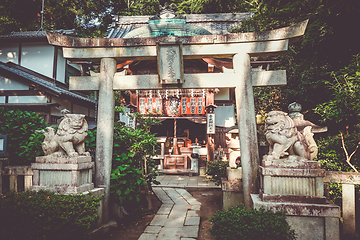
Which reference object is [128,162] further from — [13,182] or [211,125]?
[211,125]

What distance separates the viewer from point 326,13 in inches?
291

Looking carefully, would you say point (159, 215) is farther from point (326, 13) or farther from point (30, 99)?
point (30, 99)

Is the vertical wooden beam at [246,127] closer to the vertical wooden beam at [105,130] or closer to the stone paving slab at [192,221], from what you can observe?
the stone paving slab at [192,221]

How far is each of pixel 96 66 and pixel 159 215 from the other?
9.40 metres

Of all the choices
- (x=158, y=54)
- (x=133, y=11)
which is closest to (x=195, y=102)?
(x=158, y=54)

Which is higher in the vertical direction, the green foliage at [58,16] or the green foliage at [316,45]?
the green foliage at [58,16]

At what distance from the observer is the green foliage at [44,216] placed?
10.6ft

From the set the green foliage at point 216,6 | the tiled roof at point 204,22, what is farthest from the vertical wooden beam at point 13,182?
the green foliage at point 216,6

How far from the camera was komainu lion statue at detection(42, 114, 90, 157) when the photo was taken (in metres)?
4.14

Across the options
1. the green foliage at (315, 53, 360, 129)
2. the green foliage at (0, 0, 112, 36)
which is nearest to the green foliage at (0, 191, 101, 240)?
the green foliage at (315, 53, 360, 129)

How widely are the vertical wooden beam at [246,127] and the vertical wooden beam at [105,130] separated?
291 cm

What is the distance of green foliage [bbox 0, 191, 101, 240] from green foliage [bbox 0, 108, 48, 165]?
1.29 m

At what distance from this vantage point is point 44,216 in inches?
131

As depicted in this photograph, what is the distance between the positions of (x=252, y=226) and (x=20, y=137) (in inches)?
209
